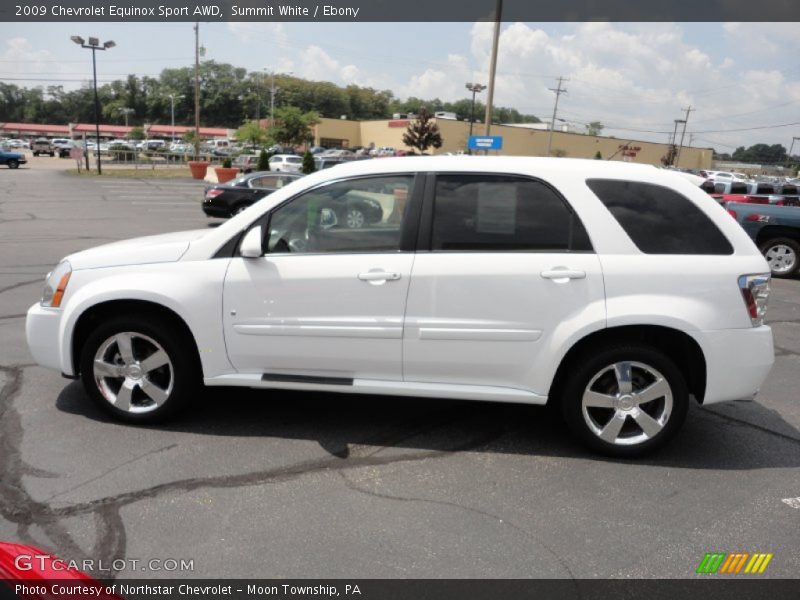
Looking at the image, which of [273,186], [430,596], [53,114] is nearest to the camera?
[430,596]

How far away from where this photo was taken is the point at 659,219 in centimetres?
371

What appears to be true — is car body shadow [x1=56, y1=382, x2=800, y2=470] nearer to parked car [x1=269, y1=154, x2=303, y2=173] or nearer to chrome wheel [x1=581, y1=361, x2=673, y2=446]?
chrome wheel [x1=581, y1=361, x2=673, y2=446]

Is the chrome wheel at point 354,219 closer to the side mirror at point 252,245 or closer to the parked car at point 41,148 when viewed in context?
the side mirror at point 252,245

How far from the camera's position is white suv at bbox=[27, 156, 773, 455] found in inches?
142

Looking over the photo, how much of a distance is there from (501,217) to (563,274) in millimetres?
512

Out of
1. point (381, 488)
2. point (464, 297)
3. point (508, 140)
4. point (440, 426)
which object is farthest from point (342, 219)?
point (508, 140)

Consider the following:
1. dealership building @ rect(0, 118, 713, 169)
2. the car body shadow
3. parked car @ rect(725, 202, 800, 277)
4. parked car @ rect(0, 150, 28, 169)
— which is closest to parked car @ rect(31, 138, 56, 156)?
dealership building @ rect(0, 118, 713, 169)

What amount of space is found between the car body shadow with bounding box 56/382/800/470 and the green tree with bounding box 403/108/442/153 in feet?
224

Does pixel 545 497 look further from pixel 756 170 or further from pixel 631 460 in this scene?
pixel 756 170

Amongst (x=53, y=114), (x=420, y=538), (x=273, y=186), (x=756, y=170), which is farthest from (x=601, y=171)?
(x=53, y=114)

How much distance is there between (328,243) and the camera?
3.86 meters

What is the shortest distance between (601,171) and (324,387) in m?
2.17

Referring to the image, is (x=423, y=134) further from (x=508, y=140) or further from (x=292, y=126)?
(x=508, y=140)

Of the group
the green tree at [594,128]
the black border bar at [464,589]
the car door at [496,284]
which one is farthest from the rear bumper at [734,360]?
the green tree at [594,128]
